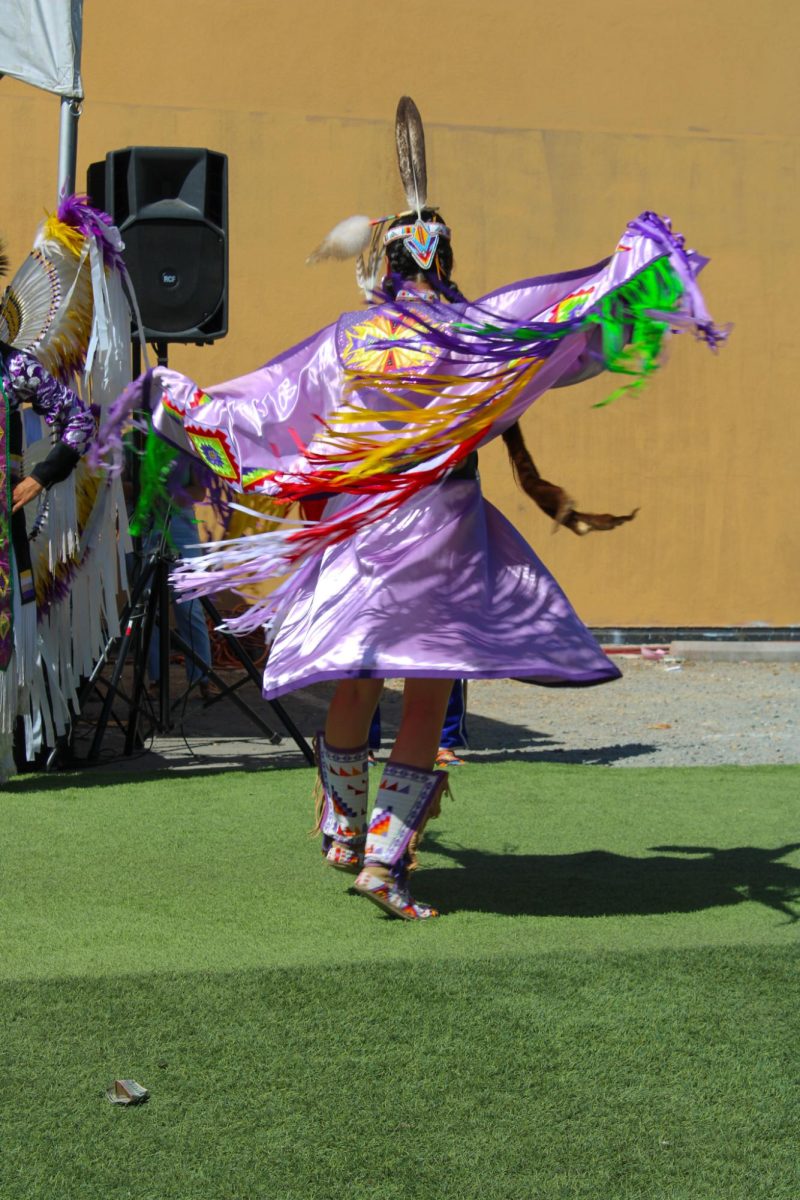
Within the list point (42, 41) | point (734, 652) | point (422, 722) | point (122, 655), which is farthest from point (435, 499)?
point (734, 652)

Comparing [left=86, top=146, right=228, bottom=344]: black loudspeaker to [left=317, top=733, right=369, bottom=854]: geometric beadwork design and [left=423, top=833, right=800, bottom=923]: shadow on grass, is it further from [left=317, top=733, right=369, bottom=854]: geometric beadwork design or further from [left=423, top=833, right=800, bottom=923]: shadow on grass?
[left=317, top=733, right=369, bottom=854]: geometric beadwork design

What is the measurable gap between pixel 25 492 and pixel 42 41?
2010mm

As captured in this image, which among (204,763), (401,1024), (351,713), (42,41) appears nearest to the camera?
(401,1024)

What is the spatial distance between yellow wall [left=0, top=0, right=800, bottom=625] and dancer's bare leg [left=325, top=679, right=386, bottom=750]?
22.1ft

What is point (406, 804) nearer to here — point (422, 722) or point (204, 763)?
point (422, 722)

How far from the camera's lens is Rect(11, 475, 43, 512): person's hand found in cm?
483

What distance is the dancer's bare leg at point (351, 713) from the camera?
11.5 feet

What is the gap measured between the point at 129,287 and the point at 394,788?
8.75ft

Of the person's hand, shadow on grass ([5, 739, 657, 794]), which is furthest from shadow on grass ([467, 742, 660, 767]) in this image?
the person's hand

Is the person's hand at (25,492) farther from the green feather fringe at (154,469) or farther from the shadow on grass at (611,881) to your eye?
the shadow on grass at (611,881)

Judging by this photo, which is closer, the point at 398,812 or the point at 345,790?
the point at 398,812

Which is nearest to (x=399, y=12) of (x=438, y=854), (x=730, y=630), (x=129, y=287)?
(x=730, y=630)

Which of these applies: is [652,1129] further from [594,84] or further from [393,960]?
[594,84]

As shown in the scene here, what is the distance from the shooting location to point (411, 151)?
3729mm
